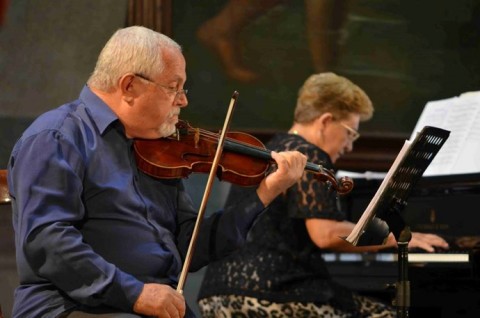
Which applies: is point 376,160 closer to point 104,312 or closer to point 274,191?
point 274,191

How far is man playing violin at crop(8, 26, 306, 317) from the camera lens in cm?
228

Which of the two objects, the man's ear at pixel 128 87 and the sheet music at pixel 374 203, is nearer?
the man's ear at pixel 128 87

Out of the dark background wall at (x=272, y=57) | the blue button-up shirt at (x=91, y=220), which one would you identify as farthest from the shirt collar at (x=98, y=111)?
the dark background wall at (x=272, y=57)

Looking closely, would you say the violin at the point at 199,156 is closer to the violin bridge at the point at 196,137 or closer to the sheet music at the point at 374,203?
the violin bridge at the point at 196,137

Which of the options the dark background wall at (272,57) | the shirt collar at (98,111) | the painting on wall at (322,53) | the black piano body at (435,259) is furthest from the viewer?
the painting on wall at (322,53)

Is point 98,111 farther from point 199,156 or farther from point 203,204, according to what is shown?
point 203,204

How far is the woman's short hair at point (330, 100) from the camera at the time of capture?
12.6 ft

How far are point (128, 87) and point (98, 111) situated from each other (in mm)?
114

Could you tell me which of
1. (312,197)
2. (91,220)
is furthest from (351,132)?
(91,220)

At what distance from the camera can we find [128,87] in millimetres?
2598

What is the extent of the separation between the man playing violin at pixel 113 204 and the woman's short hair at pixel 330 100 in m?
1.03

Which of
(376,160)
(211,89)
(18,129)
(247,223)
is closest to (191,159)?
(247,223)

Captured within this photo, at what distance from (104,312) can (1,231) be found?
74 centimetres

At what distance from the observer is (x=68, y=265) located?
226cm
